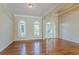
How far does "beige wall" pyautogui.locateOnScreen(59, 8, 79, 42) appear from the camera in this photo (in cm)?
591

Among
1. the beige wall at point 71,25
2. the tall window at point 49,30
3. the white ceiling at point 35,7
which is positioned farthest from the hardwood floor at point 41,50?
the tall window at point 49,30

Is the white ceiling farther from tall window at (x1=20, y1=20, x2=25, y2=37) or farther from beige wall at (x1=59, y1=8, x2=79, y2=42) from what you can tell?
tall window at (x1=20, y1=20, x2=25, y2=37)

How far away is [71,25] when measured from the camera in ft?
21.2

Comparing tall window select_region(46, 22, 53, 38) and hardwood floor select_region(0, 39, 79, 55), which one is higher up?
tall window select_region(46, 22, 53, 38)

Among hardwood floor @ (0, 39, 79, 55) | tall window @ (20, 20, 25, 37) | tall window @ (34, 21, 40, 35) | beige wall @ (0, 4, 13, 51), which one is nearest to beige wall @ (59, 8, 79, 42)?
hardwood floor @ (0, 39, 79, 55)

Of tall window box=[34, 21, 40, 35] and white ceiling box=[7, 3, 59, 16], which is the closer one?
white ceiling box=[7, 3, 59, 16]

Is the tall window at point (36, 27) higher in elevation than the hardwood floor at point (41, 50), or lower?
higher

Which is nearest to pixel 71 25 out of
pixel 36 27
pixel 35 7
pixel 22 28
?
pixel 36 27

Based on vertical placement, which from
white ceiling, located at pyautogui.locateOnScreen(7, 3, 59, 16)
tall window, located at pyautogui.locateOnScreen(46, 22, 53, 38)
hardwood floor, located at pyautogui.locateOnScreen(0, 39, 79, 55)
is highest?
white ceiling, located at pyautogui.locateOnScreen(7, 3, 59, 16)

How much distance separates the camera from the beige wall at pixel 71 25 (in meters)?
5.91

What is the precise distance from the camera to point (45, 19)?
8195mm

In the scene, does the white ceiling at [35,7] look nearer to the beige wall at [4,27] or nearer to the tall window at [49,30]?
the beige wall at [4,27]
